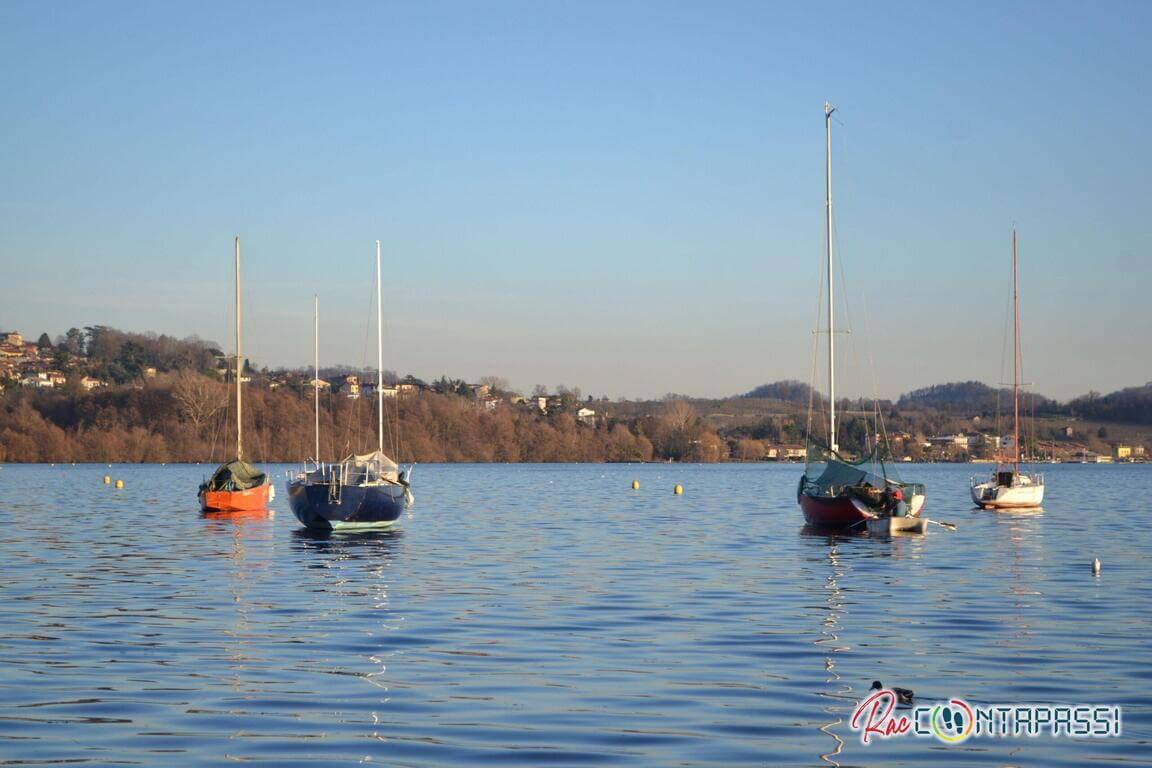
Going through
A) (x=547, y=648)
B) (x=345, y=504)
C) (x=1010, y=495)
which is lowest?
(x=1010, y=495)

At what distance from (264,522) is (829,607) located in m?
37.7

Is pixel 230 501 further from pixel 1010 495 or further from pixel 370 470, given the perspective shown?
pixel 1010 495

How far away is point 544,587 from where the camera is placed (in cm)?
3219

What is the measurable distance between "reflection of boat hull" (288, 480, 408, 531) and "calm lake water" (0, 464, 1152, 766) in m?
3.65

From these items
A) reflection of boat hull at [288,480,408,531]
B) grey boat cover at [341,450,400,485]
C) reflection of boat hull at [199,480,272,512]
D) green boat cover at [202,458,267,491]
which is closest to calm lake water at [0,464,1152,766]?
reflection of boat hull at [288,480,408,531]

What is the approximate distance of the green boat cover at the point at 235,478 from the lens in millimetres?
64875

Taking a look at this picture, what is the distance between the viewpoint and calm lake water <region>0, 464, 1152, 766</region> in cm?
1528

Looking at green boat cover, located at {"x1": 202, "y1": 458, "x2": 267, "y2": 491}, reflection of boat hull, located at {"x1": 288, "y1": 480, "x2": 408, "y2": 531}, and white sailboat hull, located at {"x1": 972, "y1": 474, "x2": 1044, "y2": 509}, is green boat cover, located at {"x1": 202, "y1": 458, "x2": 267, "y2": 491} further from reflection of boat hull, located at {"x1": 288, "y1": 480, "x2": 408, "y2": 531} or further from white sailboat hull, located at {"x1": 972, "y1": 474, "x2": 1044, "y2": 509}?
white sailboat hull, located at {"x1": 972, "y1": 474, "x2": 1044, "y2": 509}

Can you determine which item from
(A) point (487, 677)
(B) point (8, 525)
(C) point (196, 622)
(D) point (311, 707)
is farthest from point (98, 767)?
(B) point (8, 525)

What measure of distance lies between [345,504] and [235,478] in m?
16.0

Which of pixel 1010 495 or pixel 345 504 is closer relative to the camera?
pixel 345 504

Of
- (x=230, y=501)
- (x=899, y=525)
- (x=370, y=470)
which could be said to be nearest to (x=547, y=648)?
(x=370, y=470)

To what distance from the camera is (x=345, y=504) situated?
5122cm

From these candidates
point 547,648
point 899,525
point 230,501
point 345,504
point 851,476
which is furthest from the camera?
point 230,501
